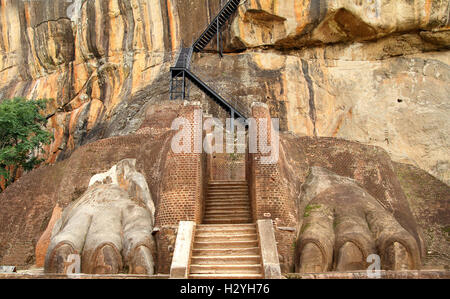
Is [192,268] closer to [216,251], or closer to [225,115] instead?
[216,251]

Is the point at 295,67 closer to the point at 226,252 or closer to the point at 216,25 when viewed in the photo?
the point at 216,25

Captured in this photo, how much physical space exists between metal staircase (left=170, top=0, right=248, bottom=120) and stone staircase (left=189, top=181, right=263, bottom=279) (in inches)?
402

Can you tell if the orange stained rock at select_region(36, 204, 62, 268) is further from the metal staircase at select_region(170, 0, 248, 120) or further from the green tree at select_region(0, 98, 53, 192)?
the metal staircase at select_region(170, 0, 248, 120)

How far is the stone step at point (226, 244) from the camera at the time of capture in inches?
394

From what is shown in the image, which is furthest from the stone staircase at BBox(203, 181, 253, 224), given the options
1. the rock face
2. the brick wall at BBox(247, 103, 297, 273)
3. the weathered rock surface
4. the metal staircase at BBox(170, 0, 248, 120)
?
the rock face

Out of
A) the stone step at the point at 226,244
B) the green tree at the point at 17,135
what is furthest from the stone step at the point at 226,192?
the green tree at the point at 17,135

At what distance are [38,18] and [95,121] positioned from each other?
997cm

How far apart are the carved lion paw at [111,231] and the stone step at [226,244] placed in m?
1.16

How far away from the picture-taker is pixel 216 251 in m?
9.83

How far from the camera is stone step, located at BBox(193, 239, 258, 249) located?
32.9ft

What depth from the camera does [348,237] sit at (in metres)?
10.6

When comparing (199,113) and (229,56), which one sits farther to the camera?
(229,56)

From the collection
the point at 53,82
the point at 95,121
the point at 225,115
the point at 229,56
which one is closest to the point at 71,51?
the point at 53,82

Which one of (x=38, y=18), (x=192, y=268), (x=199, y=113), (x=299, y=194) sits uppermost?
(x=38, y=18)
